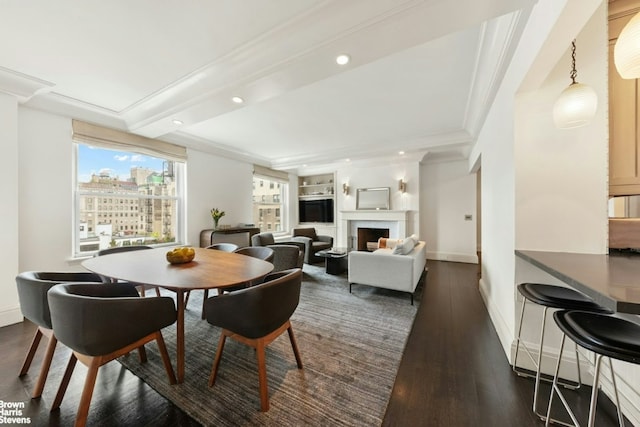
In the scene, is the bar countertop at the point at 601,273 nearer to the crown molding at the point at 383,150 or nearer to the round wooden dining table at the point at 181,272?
the round wooden dining table at the point at 181,272

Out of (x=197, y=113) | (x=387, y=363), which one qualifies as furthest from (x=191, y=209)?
(x=387, y=363)

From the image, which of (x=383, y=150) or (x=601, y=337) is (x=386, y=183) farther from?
(x=601, y=337)

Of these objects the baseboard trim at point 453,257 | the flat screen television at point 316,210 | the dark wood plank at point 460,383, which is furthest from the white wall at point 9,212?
the baseboard trim at point 453,257

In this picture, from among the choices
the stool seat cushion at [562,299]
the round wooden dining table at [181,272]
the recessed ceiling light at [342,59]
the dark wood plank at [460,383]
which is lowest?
the dark wood plank at [460,383]

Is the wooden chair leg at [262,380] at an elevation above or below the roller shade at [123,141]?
below

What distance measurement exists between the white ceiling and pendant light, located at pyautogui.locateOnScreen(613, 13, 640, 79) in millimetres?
517

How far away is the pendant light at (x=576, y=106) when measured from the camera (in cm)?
134

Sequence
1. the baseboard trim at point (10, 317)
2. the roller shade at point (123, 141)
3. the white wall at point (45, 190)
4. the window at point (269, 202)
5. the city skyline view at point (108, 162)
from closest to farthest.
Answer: the baseboard trim at point (10, 317) < the white wall at point (45, 190) < the roller shade at point (123, 141) < the city skyline view at point (108, 162) < the window at point (269, 202)

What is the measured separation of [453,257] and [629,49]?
200 inches

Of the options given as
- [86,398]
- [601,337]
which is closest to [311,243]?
[86,398]

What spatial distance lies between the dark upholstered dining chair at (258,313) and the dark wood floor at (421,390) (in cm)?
46

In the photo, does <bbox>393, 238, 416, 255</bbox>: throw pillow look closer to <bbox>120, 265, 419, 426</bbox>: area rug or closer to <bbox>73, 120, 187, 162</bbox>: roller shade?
<bbox>120, 265, 419, 426</bbox>: area rug

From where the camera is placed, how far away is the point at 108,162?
3582 millimetres

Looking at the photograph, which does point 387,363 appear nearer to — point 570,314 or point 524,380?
point 524,380
